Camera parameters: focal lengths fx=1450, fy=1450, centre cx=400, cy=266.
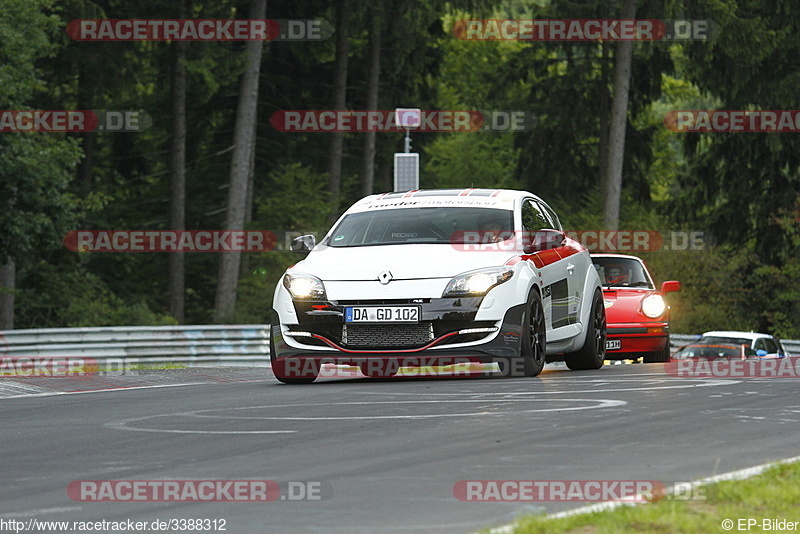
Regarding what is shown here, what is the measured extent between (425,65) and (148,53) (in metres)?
11.5

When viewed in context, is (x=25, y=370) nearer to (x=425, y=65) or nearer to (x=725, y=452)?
(x=725, y=452)

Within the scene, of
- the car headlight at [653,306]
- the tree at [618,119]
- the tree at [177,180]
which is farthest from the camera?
the tree at [177,180]

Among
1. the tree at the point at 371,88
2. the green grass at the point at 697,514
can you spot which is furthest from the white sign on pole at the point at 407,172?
the green grass at the point at 697,514

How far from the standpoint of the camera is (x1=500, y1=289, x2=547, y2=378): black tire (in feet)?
42.5

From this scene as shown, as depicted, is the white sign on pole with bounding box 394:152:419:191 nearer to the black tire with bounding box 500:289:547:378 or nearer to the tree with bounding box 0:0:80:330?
the tree with bounding box 0:0:80:330

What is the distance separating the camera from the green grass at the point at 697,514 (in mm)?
5688

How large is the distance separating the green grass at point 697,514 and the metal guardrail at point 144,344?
52.3ft

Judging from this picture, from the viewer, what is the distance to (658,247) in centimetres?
4559

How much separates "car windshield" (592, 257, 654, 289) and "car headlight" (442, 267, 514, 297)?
25.4 feet

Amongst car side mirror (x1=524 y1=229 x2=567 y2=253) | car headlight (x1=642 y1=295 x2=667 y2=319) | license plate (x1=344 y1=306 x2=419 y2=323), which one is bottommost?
car headlight (x1=642 y1=295 x2=667 y2=319)

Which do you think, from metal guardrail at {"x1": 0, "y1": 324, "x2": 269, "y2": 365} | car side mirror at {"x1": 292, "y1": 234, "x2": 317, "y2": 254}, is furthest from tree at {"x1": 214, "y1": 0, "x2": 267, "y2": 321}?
car side mirror at {"x1": 292, "y1": 234, "x2": 317, "y2": 254}

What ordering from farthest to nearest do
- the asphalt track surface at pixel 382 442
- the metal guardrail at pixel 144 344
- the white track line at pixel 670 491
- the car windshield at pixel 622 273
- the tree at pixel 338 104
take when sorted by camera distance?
1. the tree at pixel 338 104
2. the metal guardrail at pixel 144 344
3. the car windshield at pixel 622 273
4. the asphalt track surface at pixel 382 442
5. the white track line at pixel 670 491

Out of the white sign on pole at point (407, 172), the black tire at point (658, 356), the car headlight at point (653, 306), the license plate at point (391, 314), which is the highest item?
the white sign on pole at point (407, 172)

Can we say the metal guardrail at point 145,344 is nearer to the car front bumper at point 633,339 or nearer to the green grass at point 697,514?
the car front bumper at point 633,339
